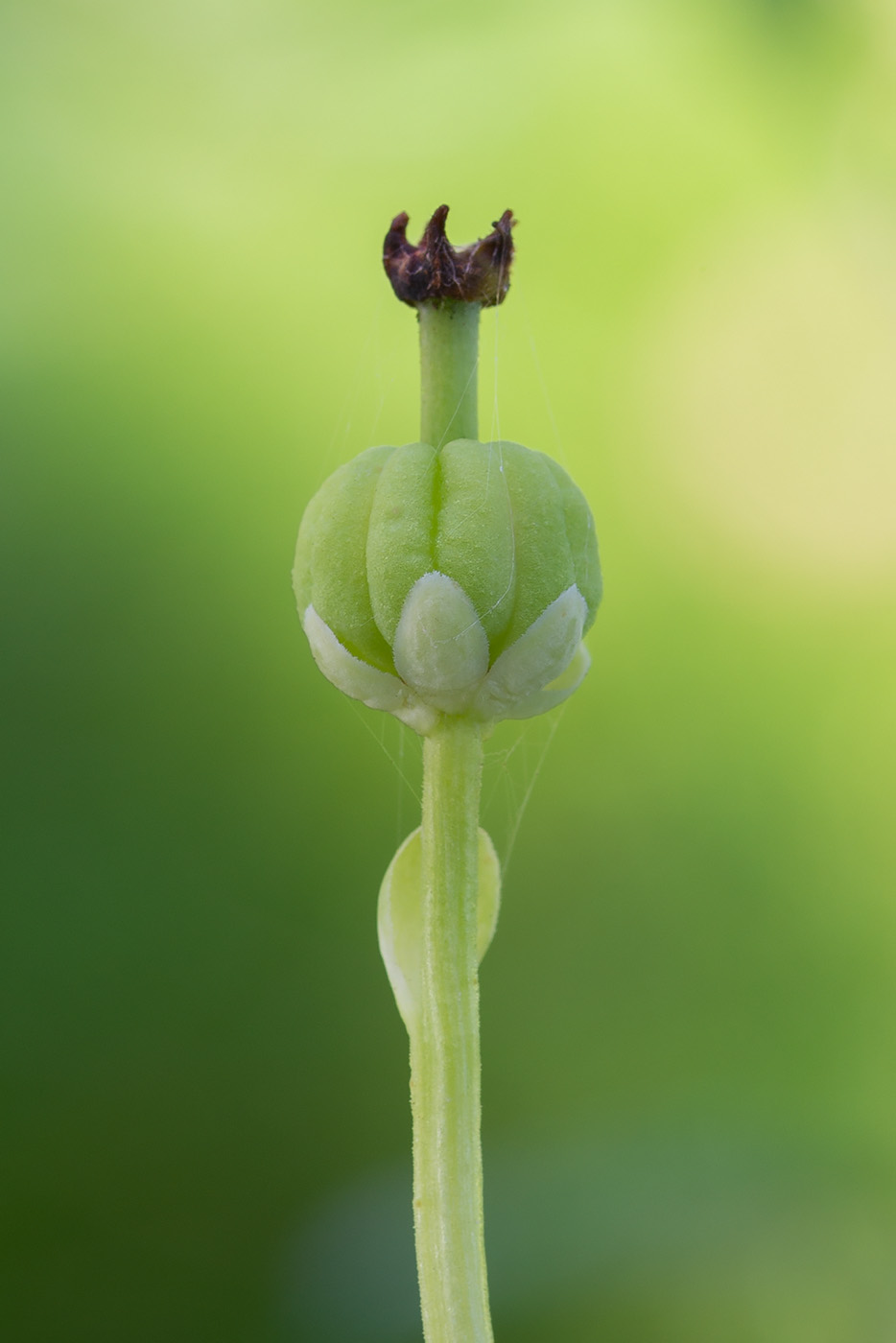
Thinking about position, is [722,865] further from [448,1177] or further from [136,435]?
[448,1177]

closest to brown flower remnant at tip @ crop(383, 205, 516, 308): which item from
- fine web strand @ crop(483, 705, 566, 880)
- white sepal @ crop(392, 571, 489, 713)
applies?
white sepal @ crop(392, 571, 489, 713)

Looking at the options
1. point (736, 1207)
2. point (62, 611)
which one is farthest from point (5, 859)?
point (736, 1207)

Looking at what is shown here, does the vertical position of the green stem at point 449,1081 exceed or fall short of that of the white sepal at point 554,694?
it falls short

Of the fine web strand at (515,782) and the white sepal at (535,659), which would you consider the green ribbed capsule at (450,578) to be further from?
the fine web strand at (515,782)

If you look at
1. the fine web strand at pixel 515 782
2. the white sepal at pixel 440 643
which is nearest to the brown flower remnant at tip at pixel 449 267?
the white sepal at pixel 440 643

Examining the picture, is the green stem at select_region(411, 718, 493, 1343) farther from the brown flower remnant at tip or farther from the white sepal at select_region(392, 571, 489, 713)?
the brown flower remnant at tip

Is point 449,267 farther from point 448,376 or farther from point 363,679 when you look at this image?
point 363,679
